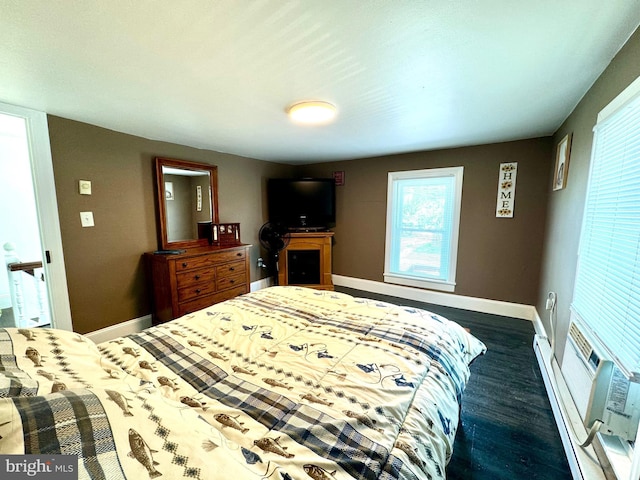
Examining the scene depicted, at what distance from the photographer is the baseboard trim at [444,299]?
3137 mm

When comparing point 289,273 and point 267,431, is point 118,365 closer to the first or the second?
point 267,431

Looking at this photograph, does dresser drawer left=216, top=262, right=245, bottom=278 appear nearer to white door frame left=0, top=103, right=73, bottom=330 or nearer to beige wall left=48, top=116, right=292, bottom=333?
beige wall left=48, top=116, right=292, bottom=333

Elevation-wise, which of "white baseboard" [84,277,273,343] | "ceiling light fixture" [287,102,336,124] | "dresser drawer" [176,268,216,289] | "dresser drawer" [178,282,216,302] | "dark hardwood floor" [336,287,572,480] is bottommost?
"dark hardwood floor" [336,287,572,480]

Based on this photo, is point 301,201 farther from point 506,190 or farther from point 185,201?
point 506,190

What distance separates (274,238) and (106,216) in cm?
216

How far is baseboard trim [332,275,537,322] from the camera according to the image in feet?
10.3

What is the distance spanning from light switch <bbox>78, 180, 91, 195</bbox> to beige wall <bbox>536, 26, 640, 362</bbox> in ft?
12.6

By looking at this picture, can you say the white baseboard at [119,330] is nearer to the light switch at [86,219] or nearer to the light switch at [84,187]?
the light switch at [86,219]

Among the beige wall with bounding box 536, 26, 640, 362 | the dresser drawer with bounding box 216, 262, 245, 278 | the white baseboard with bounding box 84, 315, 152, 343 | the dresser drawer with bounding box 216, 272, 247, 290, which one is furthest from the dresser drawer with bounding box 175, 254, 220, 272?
the beige wall with bounding box 536, 26, 640, 362

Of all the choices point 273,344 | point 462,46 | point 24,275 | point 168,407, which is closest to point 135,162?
point 24,275

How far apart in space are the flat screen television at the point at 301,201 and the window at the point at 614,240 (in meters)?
3.15

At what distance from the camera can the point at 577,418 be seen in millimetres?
1438

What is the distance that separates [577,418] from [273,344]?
1769mm

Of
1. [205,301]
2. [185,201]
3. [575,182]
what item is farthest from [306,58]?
[205,301]
